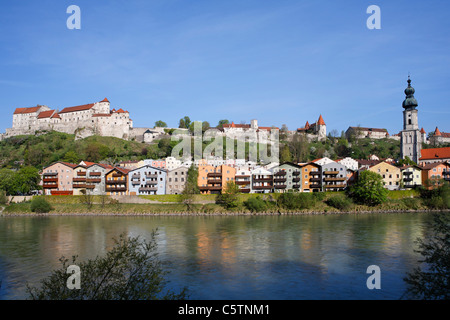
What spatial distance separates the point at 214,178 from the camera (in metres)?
55.7

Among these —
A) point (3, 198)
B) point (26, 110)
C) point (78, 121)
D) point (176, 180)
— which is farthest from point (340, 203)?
point (26, 110)

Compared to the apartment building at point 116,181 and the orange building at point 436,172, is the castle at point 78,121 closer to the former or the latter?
the apartment building at point 116,181

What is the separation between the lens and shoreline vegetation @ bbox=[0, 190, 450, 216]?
47.4m

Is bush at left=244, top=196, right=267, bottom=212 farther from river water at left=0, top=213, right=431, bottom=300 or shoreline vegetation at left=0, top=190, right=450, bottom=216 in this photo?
river water at left=0, top=213, right=431, bottom=300

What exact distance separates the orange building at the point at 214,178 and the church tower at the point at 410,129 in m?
40.5

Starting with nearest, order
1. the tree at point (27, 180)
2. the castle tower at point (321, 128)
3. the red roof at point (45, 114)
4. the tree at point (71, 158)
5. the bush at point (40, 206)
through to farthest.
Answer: the bush at point (40, 206) < the tree at point (27, 180) < the tree at point (71, 158) < the red roof at point (45, 114) < the castle tower at point (321, 128)

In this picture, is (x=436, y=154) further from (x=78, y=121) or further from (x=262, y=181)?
(x=78, y=121)

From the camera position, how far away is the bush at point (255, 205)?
155ft

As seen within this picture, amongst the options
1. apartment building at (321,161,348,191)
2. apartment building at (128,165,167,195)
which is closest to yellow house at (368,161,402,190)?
apartment building at (321,161,348,191)

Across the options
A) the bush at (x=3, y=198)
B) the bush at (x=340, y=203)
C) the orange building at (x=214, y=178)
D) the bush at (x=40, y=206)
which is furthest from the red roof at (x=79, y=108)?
the bush at (x=340, y=203)

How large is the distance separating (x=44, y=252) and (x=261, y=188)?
3580cm

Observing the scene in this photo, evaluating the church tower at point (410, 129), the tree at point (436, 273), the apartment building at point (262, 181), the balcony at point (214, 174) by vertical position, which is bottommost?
the tree at point (436, 273)

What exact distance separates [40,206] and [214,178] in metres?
24.7

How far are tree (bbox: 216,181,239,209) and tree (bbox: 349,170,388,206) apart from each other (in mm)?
16417
